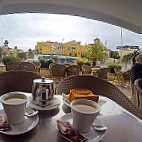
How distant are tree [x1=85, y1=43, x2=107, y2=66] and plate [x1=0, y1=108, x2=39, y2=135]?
5801mm

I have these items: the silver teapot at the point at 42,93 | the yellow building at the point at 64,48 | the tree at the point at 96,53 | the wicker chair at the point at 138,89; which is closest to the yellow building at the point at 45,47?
the yellow building at the point at 64,48

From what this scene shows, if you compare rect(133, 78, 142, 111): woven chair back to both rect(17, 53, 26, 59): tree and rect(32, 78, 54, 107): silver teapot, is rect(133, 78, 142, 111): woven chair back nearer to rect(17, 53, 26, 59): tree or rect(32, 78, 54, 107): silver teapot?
rect(32, 78, 54, 107): silver teapot

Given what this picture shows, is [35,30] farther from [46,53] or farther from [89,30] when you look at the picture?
[89,30]

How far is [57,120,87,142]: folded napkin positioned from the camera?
461 mm

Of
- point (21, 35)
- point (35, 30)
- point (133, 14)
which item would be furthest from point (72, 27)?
point (133, 14)

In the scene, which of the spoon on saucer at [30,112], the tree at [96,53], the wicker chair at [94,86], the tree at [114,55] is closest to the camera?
the spoon on saucer at [30,112]

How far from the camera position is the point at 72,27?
5.68 meters

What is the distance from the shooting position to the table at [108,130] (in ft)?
1.55

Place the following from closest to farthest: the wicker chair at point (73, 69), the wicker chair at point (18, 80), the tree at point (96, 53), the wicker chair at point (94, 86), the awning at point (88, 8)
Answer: the wicker chair at point (94, 86) → the wicker chair at point (18, 80) → the awning at point (88, 8) → the wicker chair at point (73, 69) → the tree at point (96, 53)

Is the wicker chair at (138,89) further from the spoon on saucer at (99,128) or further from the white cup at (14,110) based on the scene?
the white cup at (14,110)

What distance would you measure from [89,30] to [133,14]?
10.3 ft

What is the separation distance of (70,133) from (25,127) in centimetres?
19

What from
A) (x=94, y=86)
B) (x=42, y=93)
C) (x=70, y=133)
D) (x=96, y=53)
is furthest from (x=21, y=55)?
(x=70, y=133)

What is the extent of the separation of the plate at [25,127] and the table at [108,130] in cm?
1
